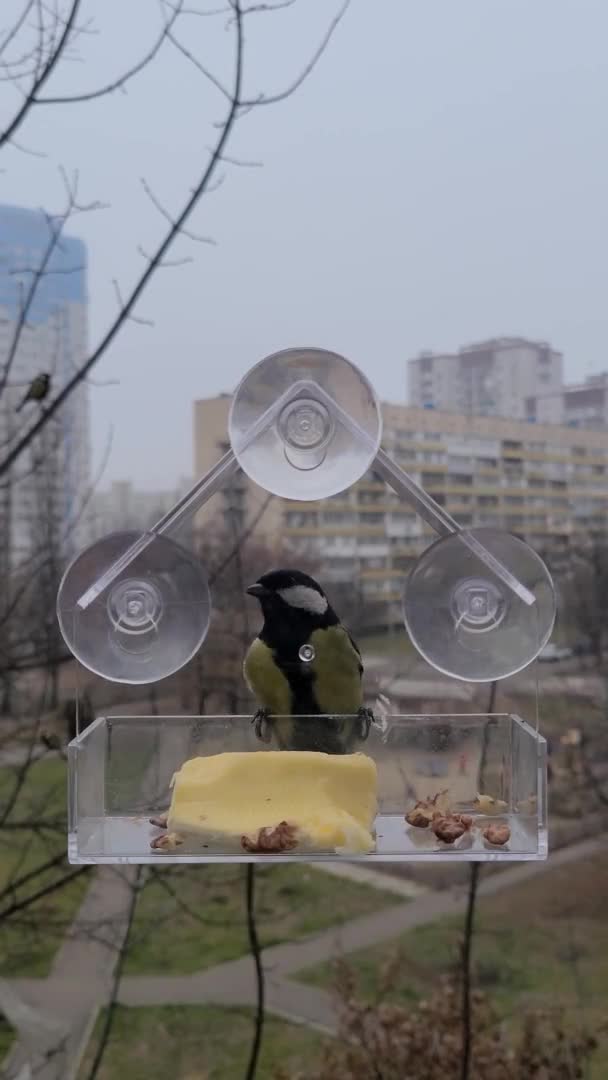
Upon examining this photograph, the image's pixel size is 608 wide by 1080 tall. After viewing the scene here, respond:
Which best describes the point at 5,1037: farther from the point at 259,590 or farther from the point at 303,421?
the point at 303,421

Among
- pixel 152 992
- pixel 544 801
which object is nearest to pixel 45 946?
pixel 152 992

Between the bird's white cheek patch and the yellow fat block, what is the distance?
0.49 feet

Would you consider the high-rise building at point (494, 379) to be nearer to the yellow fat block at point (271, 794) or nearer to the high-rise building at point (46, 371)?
the high-rise building at point (46, 371)

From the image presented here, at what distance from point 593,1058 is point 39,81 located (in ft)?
8.54

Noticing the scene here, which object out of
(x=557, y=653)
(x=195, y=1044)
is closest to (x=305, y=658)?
(x=557, y=653)

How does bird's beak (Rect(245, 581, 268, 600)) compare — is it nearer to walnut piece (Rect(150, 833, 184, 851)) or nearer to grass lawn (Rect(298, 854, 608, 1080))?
walnut piece (Rect(150, 833, 184, 851))

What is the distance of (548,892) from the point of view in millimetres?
2742

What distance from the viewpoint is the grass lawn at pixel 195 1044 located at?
2.47 m

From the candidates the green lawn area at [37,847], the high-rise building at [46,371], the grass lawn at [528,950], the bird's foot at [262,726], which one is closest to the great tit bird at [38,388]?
the high-rise building at [46,371]

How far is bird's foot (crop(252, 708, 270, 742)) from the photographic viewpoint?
94 centimetres

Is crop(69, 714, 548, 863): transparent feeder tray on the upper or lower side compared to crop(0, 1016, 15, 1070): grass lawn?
upper

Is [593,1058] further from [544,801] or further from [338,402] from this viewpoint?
[338,402]

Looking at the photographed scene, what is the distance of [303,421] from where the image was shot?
864 mm

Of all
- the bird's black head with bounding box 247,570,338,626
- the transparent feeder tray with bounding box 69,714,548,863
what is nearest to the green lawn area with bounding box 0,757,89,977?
the transparent feeder tray with bounding box 69,714,548,863
